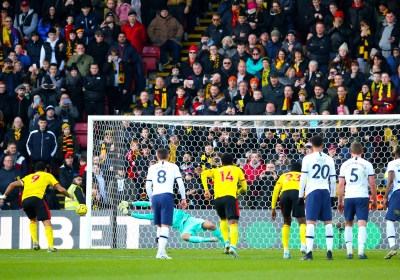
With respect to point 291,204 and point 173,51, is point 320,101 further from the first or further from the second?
point 291,204

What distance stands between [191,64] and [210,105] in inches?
89.5

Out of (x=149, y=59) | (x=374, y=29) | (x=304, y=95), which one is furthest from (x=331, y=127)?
(x=149, y=59)

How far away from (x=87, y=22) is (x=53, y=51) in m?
1.28

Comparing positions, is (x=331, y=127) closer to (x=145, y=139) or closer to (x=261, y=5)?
(x=145, y=139)

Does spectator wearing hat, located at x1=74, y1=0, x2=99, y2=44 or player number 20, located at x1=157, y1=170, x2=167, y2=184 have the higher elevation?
spectator wearing hat, located at x1=74, y1=0, x2=99, y2=44

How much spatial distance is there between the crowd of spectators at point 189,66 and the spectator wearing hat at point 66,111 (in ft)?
0.09

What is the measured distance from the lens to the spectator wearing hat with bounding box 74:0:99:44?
26406mm

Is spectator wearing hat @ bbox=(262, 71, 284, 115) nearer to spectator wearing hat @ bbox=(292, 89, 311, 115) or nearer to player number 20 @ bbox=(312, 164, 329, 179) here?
spectator wearing hat @ bbox=(292, 89, 311, 115)

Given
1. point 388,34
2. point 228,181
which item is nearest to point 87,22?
point 388,34

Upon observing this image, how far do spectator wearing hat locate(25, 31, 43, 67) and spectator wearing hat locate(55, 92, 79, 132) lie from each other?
87.6 inches

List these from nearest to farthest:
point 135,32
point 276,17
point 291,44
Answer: point 291,44 → point 276,17 → point 135,32

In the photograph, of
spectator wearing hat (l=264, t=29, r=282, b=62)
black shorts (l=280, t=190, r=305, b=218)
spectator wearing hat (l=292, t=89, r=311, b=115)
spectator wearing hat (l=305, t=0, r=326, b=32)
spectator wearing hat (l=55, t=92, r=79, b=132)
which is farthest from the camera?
spectator wearing hat (l=305, t=0, r=326, b=32)

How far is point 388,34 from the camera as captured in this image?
78.2ft

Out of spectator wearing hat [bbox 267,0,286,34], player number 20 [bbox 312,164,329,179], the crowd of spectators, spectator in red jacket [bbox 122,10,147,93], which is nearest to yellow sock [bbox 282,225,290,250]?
player number 20 [bbox 312,164,329,179]
